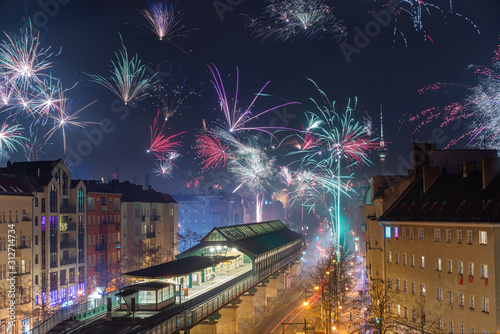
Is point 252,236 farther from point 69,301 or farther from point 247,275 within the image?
point 69,301

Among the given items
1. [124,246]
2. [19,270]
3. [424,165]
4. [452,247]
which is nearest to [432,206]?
[452,247]

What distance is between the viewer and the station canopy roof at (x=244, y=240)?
84.8 meters

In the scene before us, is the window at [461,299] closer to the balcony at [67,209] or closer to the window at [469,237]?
the window at [469,237]

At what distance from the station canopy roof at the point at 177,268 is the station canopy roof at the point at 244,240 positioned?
7271mm

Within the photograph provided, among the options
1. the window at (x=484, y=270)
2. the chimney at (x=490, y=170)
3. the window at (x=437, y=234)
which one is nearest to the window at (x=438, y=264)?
the window at (x=437, y=234)

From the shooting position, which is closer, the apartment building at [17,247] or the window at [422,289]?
the window at [422,289]

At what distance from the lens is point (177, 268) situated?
206 feet

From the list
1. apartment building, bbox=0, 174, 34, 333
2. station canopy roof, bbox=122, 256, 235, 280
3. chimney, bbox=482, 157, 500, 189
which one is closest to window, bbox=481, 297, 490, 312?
chimney, bbox=482, 157, 500, 189

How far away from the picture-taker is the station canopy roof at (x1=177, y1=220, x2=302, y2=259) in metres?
84.8

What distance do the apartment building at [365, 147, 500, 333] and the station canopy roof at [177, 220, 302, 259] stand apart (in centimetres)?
2489

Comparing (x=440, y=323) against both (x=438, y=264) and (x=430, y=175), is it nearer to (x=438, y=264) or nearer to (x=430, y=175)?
(x=438, y=264)

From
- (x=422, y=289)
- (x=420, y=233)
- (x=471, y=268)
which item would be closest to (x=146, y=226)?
(x=420, y=233)

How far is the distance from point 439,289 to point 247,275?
35.5m

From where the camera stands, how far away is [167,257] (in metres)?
115
